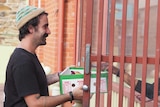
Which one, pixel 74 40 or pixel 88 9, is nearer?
pixel 88 9

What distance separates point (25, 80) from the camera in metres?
2.93

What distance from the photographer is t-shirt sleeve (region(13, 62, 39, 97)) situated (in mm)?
2928

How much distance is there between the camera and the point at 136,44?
10.5 ft

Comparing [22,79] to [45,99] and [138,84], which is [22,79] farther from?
[138,84]

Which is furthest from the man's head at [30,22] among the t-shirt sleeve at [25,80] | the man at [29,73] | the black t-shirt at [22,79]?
the t-shirt sleeve at [25,80]

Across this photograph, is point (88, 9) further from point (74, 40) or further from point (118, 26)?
point (74, 40)

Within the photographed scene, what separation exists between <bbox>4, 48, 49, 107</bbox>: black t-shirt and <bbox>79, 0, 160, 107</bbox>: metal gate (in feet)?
1.41

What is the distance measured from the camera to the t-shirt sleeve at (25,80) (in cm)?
293

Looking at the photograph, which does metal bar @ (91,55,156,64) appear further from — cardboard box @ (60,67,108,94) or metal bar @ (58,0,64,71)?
metal bar @ (58,0,64,71)

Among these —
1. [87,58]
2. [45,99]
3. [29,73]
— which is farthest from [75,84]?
[29,73]

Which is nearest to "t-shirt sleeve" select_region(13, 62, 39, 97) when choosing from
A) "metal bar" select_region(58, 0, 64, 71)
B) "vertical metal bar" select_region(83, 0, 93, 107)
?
"vertical metal bar" select_region(83, 0, 93, 107)

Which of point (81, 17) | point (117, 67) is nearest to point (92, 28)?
point (117, 67)

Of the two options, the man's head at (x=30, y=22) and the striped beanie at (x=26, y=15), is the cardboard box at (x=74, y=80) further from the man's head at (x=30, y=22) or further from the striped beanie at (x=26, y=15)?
the striped beanie at (x=26, y=15)

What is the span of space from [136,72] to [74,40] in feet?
10.4
